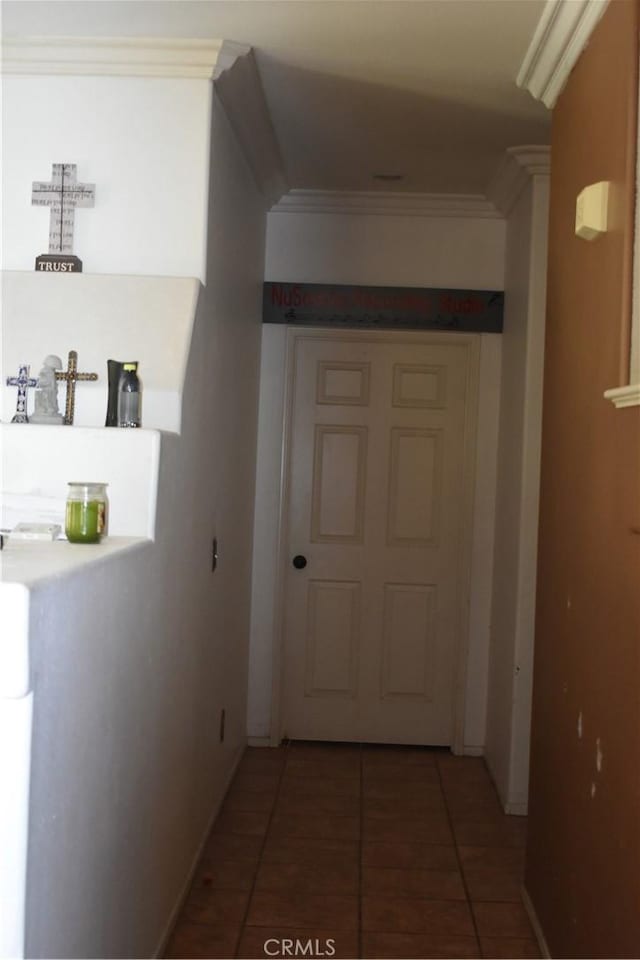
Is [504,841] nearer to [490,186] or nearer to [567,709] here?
[567,709]

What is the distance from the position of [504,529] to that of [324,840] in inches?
64.2

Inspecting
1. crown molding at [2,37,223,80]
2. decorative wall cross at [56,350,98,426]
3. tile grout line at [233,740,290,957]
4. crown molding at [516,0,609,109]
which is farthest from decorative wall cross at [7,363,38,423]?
crown molding at [516,0,609,109]

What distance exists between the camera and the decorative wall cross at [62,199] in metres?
3.02

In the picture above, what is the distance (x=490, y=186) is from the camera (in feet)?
14.4

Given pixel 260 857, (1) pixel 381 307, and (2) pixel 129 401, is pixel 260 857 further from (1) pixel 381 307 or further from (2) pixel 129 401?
(1) pixel 381 307

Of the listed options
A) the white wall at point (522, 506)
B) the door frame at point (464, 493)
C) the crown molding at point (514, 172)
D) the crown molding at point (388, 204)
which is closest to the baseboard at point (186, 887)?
the door frame at point (464, 493)

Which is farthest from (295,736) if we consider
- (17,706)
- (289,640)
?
(17,706)

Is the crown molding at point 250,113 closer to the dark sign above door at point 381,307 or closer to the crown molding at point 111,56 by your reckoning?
the crown molding at point 111,56

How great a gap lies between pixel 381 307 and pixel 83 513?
9.18 feet

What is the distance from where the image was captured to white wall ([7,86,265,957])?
1.71 metres

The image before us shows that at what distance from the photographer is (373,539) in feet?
15.6

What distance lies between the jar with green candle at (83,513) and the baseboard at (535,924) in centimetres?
179

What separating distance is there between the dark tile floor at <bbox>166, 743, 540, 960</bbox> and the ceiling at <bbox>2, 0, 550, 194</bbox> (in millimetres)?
2765

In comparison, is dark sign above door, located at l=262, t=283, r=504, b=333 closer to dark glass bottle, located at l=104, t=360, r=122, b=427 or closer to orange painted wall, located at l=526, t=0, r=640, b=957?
orange painted wall, located at l=526, t=0, r=640, b=957
